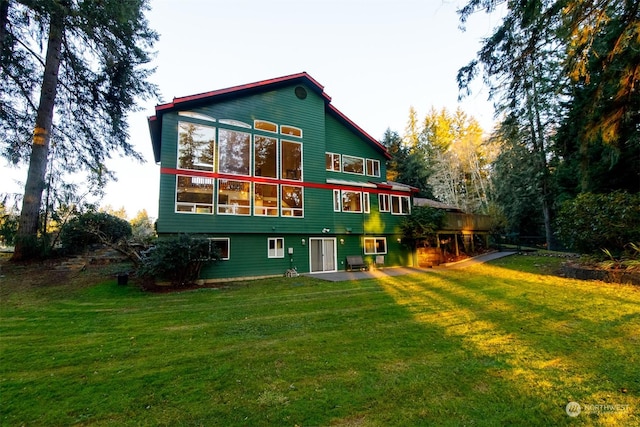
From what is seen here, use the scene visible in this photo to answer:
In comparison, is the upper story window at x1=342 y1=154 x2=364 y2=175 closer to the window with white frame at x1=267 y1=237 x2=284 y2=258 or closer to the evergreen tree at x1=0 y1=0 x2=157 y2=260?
the window with white frame at x1=267 y1=237 x2=284 y2=258

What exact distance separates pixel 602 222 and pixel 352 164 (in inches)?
446

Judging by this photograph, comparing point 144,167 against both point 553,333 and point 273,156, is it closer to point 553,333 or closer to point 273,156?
point 273,156

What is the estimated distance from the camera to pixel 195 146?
39.8 ft

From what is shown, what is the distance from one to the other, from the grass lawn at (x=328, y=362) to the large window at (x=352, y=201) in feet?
29.4

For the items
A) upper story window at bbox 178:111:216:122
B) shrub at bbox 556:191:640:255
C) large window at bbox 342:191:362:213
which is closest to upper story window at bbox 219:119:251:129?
upper story window at bbox 178:111:216:122

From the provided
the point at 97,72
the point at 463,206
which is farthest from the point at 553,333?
the point at 463,206

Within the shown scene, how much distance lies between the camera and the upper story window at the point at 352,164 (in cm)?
1669

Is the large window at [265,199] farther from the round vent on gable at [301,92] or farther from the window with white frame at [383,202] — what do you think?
the window with white frame at [383,202]

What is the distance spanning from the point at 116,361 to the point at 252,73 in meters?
17.3

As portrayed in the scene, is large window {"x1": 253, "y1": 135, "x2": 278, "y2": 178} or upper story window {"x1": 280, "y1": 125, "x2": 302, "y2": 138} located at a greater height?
upper story window {"x1": 280, "y1": 125, "x2": 302, "y2": 138}

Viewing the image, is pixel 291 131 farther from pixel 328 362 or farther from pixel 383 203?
pixel 328 362

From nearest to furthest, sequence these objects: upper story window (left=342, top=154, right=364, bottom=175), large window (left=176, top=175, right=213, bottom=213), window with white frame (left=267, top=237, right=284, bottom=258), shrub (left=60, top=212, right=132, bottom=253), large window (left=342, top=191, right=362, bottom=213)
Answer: large window (left=176, top=175, right=213, bottom=213) < shrub (left=60, top=212, right=132, bottom=253) < window with white frame (left=267, top=237, right=284, bottom=258) < large window (left=342, top=191, right=362, bottom=213) < upper story window (left=342, top=154, right=364, bottom=175)

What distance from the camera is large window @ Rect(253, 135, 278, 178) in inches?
526

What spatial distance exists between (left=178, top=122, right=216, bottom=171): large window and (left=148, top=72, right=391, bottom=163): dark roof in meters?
0.87
